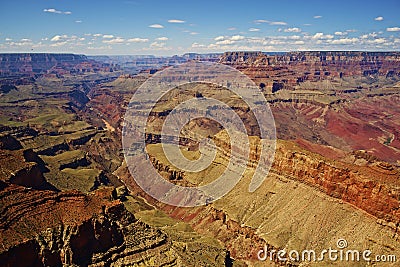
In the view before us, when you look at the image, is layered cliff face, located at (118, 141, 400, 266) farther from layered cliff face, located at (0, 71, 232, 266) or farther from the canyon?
layered cliff face, located at (0, 71, 232, 266)

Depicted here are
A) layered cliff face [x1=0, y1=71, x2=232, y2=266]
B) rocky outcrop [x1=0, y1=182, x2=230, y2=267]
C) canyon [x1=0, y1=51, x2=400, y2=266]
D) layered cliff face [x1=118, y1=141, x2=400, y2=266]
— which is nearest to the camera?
rocky outcrop [x1=0, y1=182, x2=230, y2=267]

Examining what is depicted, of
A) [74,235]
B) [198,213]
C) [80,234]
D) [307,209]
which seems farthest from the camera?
[198,213]

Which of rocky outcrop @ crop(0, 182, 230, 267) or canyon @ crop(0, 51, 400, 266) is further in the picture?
canyon @ crop(0, 51, 400, 266)

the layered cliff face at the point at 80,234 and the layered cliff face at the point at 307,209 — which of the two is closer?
the layered cliff face at the point at 80,234

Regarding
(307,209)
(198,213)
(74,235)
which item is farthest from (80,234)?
(198,213)

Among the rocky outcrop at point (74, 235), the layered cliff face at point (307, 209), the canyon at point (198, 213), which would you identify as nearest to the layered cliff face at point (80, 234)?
the rocky outcrop at point (74, 235)

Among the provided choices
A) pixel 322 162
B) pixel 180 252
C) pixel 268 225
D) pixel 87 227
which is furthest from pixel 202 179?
pixel 87 227

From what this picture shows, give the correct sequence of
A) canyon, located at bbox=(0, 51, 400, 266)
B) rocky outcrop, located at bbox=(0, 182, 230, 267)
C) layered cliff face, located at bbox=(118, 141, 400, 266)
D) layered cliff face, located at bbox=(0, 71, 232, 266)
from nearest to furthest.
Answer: rocky outcrop, located at bbox=(0, 182, 230, 267), layered cliff face, located at bbox=(0, 71, 232, 266), canyon, located at bbox=(0, 51, 400, 266), layered cliff face, located at bbox=(118, 141, 400, 266)

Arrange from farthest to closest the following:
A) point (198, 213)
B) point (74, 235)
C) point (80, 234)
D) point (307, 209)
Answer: point (198, 213) < point (307, 209) < point (80, 234) < point (74, 235)

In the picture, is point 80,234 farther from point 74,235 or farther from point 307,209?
point 307,209

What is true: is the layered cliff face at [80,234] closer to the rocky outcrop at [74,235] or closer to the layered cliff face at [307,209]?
the rocky outcrop at [74,235]

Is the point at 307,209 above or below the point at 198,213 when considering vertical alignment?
above

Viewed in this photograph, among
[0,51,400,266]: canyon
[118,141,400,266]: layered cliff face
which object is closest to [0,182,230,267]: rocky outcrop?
[0,51,400,266]: canyon
